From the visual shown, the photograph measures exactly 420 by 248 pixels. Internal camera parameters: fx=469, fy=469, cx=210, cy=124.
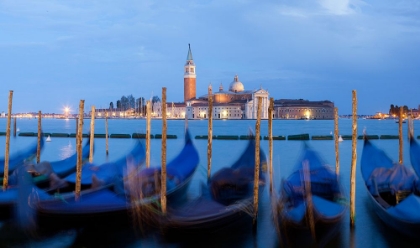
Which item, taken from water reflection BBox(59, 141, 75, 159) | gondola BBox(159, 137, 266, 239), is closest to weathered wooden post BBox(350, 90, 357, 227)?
gondola BBox(159, 137, 266, 239)

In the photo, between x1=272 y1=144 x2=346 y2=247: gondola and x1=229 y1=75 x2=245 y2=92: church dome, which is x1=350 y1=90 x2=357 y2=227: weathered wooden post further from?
x1=229 y1=75 x2=245 y2=92: church dome

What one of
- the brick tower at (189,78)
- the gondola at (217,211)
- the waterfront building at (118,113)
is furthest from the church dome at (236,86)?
the gondola at (217,211)

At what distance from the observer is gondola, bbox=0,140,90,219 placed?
4039mm

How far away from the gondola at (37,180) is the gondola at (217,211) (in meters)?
1.09

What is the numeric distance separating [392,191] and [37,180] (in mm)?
3560

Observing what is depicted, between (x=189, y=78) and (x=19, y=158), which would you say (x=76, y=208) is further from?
(x=189, y=78)

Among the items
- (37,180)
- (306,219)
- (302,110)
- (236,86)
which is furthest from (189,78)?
(306,219)

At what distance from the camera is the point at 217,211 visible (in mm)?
3684

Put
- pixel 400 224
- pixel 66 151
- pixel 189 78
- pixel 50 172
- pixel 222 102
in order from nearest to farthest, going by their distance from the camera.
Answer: pixel 400 224 < pixel 50 172 < pixel 66 151 < pixel 222 102 < pixel 189 78

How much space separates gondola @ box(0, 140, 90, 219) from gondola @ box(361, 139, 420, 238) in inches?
111

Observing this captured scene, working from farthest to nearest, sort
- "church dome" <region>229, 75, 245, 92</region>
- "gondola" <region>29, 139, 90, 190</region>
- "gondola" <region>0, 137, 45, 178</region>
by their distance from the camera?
"church dome" <region>229, 75, 245, 92</region> < "gondola" <region>0, 137, 45, 178</region> < "gondola" <region>29, 139, 90, 190</region>

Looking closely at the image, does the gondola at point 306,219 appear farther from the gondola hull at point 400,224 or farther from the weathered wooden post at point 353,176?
the gondola hull at point 400,224

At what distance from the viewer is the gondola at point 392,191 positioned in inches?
140

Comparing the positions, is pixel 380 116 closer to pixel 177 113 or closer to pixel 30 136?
pixel 177 113
